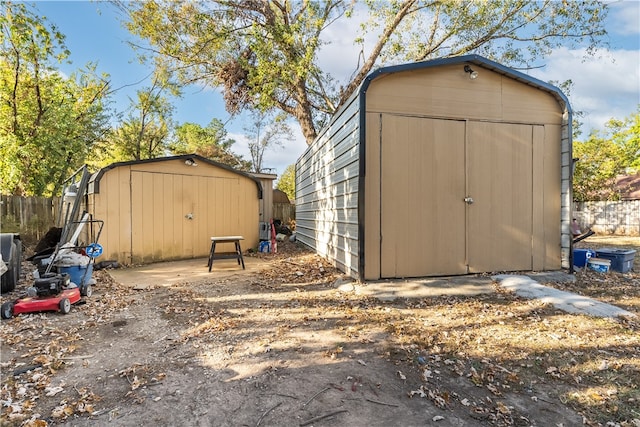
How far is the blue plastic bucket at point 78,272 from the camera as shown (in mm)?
4285

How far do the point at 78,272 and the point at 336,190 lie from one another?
4.01 m

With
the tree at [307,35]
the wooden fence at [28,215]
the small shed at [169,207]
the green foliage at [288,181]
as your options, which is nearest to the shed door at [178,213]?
the small shed at [169,207]

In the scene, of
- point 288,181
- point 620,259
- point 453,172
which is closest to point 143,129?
point 288,181

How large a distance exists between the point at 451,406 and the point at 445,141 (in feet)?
12.4

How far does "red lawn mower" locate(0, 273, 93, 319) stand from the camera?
3359 millimetres

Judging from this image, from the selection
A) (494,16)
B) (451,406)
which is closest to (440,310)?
(451,406)

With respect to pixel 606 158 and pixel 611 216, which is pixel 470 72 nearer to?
pixel 611 216

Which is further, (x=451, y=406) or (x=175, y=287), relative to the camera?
(x=175, y=287)

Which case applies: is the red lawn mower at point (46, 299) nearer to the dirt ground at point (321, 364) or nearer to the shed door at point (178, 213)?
the dirt ground at point (321, 364)

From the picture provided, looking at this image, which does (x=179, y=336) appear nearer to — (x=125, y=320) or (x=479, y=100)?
(x=125, y=320)

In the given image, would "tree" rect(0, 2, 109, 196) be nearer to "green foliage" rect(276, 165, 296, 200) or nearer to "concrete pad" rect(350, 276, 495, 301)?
"concrete pad" rect(350, 276, 495, 301)

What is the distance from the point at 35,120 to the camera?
9367 millimetres

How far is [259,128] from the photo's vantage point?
2500 cm

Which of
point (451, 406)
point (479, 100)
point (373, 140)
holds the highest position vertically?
point (479, 100)
